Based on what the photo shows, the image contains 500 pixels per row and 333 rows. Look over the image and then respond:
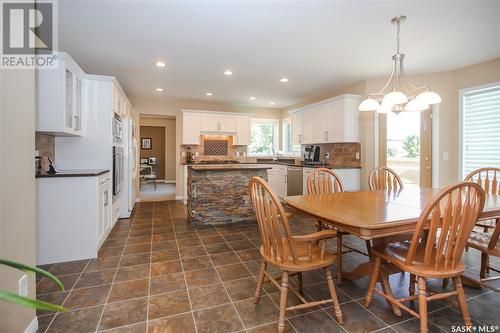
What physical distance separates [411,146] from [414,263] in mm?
3309

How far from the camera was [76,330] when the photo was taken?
162cm

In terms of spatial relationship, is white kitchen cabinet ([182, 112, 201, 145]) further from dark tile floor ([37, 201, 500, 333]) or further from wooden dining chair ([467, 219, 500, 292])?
wooden dining chair ([467, 219, 500, 292])

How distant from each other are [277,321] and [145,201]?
5.07 metres

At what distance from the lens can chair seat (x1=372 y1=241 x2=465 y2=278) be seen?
5.01ft

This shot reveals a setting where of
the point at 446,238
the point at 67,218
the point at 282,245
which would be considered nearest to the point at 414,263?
the point at 446,238

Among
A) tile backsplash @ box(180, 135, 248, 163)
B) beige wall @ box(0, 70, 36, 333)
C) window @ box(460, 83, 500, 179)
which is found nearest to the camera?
beige wall @ box(0, 70, 36, 333)

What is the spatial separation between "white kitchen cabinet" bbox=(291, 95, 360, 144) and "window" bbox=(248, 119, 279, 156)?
1.41 m

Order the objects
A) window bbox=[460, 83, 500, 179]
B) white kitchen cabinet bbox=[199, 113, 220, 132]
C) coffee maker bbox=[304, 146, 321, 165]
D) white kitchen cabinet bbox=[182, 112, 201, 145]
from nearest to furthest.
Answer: window bbox=[460, 83, 500, 179] < coffee maker bbox=[304, 146, 321, 165] < white kitchen cabinet bbox=[182, 112, 201, 145] < white kitchen cabinet bbox=[199, 113, 220, 132]

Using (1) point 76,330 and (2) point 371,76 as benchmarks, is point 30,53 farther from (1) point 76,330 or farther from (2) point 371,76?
(2) point 371,76

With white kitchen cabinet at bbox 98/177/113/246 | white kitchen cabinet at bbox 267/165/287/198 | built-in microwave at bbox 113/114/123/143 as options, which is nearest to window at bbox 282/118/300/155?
white kitchen cabinet at bbox 267/165/287/198

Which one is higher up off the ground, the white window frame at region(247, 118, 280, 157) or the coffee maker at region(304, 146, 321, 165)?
the white window frame at region(247, 118, 280, 157)

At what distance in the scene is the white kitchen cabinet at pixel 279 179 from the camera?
5844mm

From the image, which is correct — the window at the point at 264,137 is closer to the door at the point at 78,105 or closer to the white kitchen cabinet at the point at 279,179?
the white kitchen cabinet at the point at 279,179

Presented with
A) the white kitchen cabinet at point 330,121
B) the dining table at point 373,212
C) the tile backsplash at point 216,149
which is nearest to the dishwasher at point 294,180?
A: the white kitchen cabinet at point 330,121
